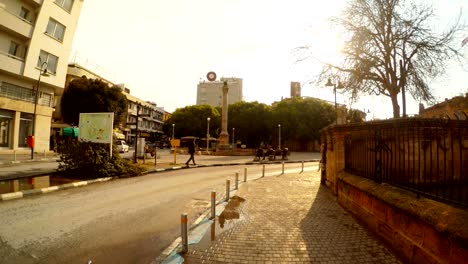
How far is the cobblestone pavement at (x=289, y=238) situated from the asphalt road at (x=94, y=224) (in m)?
0.97

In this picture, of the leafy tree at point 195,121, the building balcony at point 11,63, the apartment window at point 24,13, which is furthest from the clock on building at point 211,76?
the building balcony at point 11,63

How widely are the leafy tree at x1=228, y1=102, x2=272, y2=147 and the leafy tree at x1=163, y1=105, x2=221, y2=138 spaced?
22.8ft

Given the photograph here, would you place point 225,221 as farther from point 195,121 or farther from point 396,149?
point 195,121

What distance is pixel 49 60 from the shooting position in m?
27.9

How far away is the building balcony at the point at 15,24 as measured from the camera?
22.9 metres

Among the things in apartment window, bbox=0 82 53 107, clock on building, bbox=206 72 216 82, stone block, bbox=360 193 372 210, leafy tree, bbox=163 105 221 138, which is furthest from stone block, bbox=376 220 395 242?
clock on building, bbox=206 72 216 82

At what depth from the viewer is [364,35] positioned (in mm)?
16391

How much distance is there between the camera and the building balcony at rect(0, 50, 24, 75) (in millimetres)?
23047

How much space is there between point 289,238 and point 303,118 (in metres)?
52.8

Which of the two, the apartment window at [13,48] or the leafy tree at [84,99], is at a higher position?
the apartment window at [13,48]

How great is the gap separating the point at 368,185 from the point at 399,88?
12.9 metres

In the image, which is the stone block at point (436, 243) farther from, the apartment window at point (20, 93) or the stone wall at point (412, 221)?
the apartment window at point (20, 93)

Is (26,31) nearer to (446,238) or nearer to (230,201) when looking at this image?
(230,201)

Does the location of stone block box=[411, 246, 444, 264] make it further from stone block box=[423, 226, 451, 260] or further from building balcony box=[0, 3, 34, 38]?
building balcony box=[0, 3, 34, 38]
